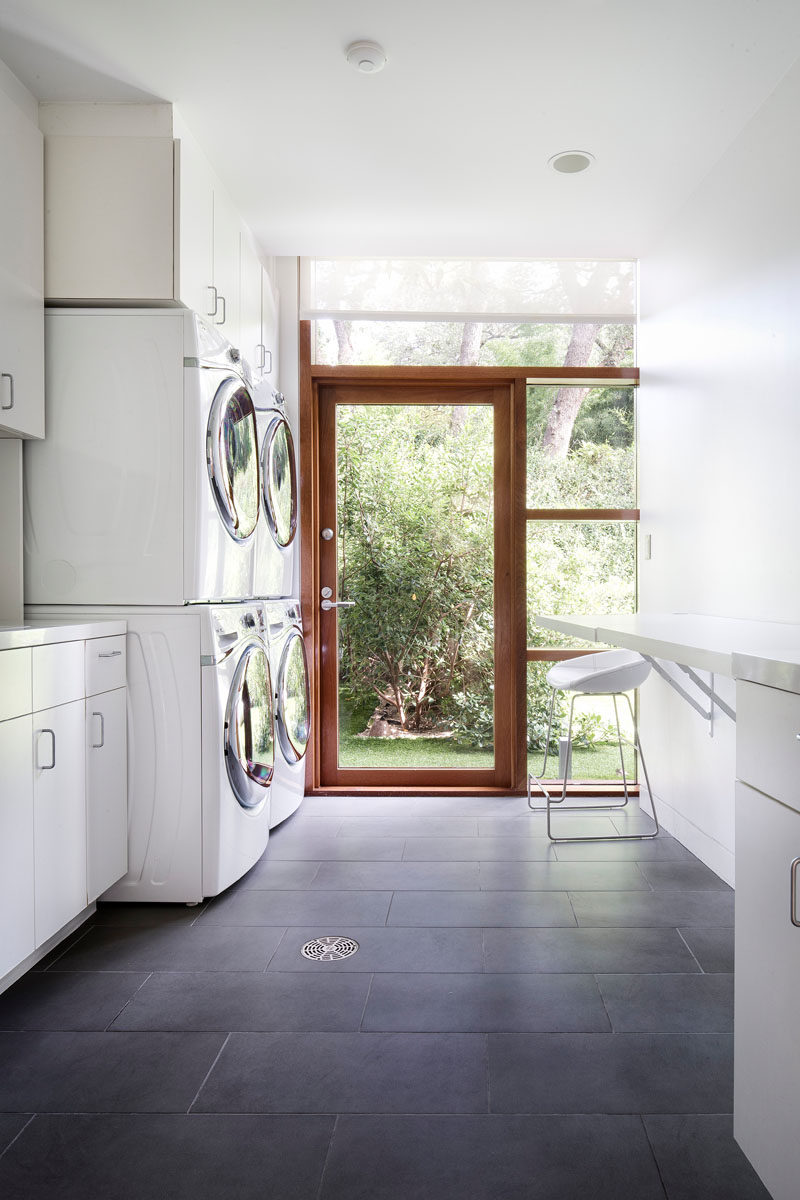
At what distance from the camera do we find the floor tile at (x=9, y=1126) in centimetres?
140

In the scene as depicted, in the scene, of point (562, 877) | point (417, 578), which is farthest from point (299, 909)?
point (417, 578)

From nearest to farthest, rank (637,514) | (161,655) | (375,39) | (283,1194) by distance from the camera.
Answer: (283,1194) → (375,39) → (161,655) → (637,514)

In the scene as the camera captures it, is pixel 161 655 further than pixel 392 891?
No

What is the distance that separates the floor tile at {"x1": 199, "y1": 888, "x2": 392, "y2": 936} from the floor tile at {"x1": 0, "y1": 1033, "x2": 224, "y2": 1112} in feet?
2.02

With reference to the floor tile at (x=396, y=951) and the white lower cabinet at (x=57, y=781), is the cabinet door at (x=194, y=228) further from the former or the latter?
the floor tile at (x=396, y=951)

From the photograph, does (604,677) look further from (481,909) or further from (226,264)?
(226,264)

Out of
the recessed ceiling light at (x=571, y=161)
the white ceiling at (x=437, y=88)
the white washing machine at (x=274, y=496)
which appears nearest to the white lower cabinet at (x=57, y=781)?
the white washing machine at (x=274, y=496)

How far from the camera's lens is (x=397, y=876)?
8.91ft

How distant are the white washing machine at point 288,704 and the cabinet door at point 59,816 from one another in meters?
1.00

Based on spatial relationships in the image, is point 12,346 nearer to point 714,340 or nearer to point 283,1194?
point 283,1194

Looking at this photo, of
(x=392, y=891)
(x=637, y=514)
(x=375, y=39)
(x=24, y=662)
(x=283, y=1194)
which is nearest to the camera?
(x=283, y=1194)

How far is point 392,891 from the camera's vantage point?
102 inches

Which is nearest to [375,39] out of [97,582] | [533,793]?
[97,582]

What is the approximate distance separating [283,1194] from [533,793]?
269 cm
